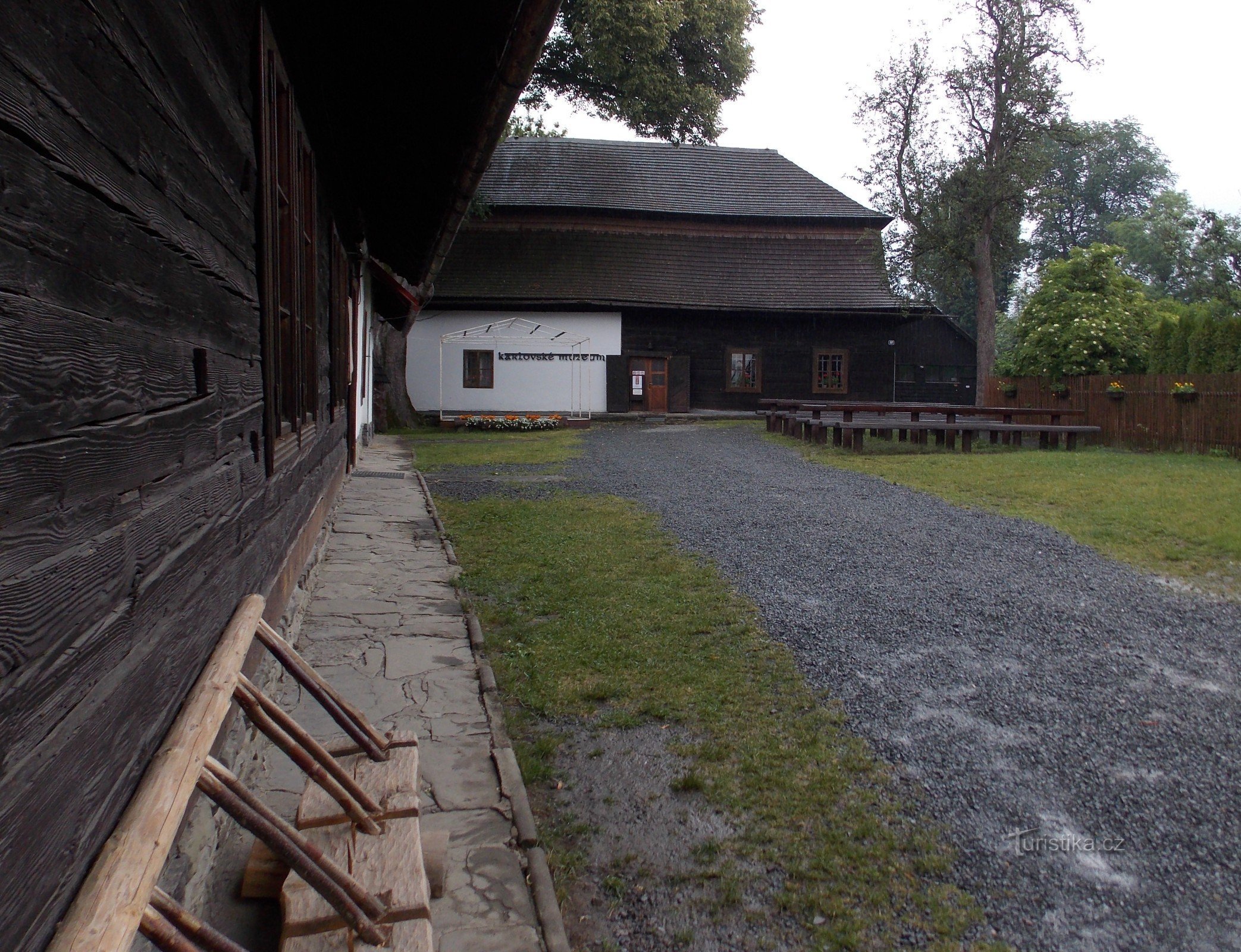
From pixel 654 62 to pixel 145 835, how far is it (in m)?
23.6

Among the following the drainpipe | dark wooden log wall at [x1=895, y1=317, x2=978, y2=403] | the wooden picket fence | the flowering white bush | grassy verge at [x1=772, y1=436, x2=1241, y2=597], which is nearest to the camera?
grassy verge at [x1=772, y1=436, x2=1241, y2=597]

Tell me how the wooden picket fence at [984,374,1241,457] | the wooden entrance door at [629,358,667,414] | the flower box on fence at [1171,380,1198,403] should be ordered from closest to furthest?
1. the wooden picket fence at [984,374,1241,457]
2. the flower box on fence at [1171,380,1198,403]
3. the wooden entrance door at [629,358,667,414]

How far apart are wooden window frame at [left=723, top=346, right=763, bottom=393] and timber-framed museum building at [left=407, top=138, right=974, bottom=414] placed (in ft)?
0.13

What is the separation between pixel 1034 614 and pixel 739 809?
3359mm

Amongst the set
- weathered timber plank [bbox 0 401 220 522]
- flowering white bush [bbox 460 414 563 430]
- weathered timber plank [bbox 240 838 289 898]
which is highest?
weathered timber plank [bbox 0 401 220 522]

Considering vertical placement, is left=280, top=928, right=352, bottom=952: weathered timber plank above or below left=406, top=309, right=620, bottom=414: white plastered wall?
below

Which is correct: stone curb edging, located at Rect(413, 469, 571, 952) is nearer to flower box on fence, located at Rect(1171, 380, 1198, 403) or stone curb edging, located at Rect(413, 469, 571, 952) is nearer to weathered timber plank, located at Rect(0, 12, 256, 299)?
weathered timber plank, located at Rect(0, 12, 256, 299)

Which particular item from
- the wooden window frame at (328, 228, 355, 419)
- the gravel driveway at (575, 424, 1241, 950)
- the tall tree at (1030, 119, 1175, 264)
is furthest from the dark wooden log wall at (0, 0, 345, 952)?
the tall tree at (1030, 119, 1175, 264)

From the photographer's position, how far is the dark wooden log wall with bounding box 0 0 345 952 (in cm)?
120

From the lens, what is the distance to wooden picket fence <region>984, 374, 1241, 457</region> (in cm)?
1565

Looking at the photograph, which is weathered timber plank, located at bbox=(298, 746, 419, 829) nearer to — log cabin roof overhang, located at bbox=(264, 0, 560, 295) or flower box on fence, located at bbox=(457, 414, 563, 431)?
log cabin roof overhang, located at bbox=(264, 0, 560, 295)

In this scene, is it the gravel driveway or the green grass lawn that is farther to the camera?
the green grass lawn

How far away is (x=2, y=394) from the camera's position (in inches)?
45.5

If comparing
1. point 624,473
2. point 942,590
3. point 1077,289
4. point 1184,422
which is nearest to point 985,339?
point 1077,289
